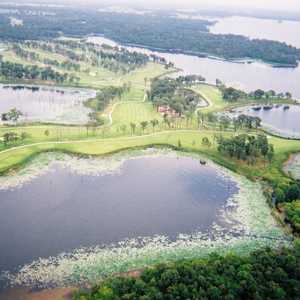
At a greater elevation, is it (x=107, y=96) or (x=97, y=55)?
(x=97, y=55)

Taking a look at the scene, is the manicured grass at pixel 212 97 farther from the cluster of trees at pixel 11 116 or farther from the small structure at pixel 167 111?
the cluster of trees at pixel 11 116

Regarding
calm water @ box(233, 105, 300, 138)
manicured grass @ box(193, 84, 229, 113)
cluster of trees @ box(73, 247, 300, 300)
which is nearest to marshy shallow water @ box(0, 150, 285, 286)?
cluster of trees @ box(73, 247, 300, 300)

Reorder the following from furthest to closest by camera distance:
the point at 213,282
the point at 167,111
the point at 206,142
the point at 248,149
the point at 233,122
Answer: the point at 167,111, the point at 233,122, the point at 206,142, the point at 248,149, the point at 213,282

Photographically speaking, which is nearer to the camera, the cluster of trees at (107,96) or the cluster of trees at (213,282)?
the cluster of trees at (213,282)

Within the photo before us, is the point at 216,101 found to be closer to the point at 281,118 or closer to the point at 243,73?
the point at 281,118

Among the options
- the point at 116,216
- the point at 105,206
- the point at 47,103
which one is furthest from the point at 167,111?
the point at 116,216

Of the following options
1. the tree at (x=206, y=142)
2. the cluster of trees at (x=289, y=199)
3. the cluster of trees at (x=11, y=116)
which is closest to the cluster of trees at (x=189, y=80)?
the tree at (x=206, y=142)

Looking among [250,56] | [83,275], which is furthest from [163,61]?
[83,275]

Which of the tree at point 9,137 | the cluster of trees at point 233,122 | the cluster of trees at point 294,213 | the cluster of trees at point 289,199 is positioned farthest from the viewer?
the cluster of trees at point 233,122
